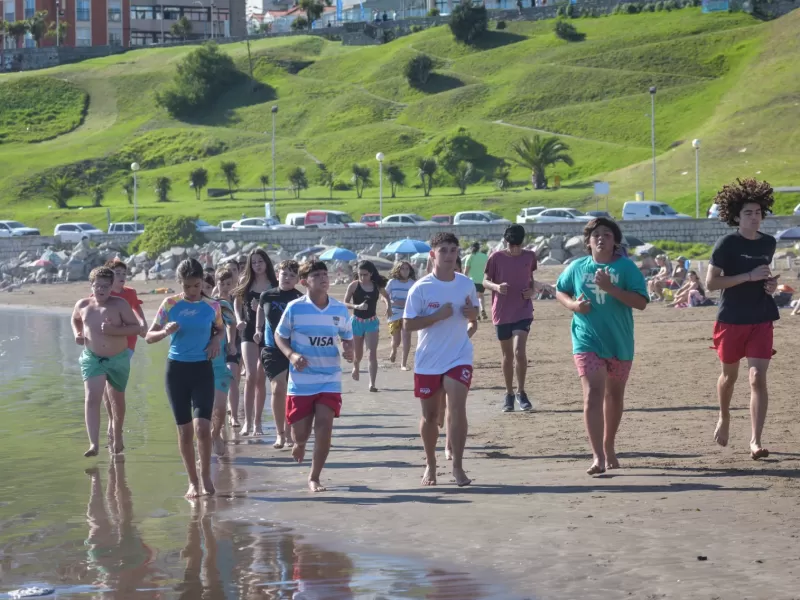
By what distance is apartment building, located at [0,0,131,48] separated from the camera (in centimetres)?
12413

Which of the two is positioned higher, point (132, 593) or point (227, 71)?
point (227, 71)

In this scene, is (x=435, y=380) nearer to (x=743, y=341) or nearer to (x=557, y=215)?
(x=743, y=341)

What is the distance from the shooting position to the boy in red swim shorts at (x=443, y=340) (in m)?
8.50

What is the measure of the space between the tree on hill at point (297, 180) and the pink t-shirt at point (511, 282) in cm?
5912

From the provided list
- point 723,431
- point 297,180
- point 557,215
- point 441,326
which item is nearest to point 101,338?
point 441,326

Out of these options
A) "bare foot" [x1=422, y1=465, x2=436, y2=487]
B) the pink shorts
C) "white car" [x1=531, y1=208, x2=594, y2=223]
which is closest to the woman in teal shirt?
the pink shorts

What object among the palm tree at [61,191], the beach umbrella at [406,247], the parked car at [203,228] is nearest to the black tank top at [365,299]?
the beach umbrella at [406,247]

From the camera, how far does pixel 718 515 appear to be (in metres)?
7.20

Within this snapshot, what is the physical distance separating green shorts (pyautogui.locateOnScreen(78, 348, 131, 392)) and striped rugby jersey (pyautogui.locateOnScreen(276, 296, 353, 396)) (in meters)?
2.40

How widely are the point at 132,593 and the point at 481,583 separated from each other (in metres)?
1.77

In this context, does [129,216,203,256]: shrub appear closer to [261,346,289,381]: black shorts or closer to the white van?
the white van

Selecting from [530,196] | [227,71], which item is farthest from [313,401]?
[227,71]

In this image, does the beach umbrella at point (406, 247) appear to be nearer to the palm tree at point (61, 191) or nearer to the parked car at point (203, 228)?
the parked car at point (203, 228)

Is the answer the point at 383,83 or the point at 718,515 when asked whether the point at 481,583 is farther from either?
the point at 383,83
